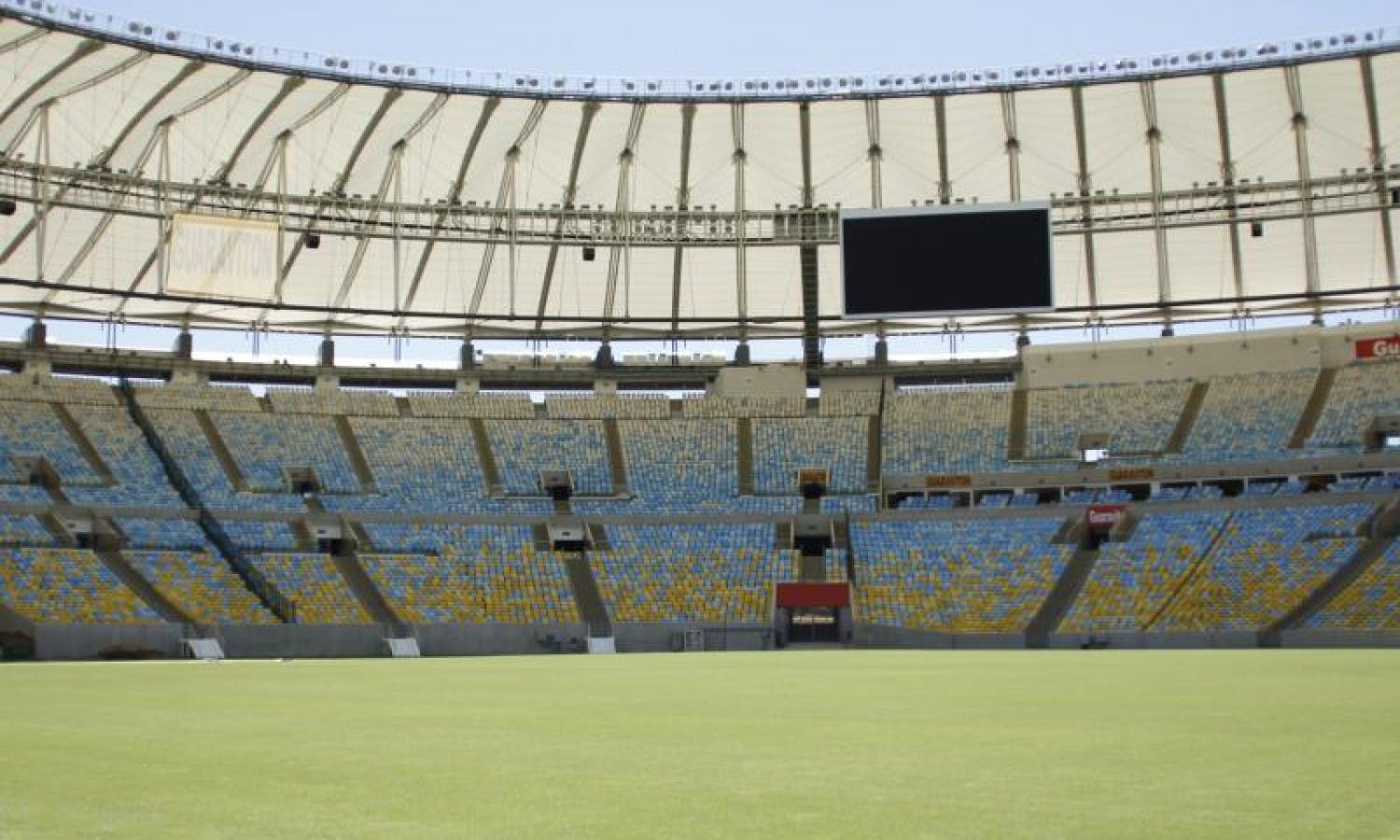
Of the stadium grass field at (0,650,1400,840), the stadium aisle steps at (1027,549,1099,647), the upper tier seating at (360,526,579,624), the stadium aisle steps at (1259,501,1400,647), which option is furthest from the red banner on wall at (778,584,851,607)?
the stadium grass field at (0,650,1400,840)

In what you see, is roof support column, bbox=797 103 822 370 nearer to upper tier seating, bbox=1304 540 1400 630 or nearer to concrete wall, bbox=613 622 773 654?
concrete wall, bbox=613 622 773 654

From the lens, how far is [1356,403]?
58469 mm

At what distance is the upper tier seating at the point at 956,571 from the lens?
2152 inches

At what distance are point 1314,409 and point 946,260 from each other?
16567 millimetres

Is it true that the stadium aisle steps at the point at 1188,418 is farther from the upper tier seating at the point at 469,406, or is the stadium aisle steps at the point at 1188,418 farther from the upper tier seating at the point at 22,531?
the upper tier seating at the point at 22,531

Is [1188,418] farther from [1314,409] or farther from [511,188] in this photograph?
[511,188]

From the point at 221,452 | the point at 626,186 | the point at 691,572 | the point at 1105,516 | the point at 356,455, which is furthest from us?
the point at 356,455

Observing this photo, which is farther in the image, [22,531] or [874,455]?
[874,455]

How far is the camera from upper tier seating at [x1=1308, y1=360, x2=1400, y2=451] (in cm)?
5716

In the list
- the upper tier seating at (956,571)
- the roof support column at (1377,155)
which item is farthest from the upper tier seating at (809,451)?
the roof support column at (1377,155)

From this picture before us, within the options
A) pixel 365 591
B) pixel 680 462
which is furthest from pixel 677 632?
pixel 365 591

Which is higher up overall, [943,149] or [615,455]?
[943,149]

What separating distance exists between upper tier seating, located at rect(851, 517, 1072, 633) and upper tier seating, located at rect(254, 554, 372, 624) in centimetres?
1858

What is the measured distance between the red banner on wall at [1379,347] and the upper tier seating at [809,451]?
2019 centimetres
